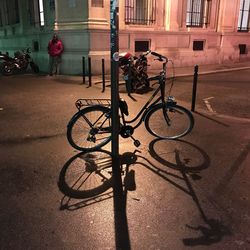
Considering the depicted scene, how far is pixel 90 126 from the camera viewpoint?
5074 millimetres

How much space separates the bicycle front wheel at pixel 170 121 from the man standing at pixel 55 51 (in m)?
9.45

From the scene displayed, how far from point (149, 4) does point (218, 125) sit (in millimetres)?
10725

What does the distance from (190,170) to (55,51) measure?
11.2 m

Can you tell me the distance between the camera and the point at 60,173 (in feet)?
14.4

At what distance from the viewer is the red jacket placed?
46.4ft

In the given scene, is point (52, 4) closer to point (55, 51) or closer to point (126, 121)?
point (55, 51)

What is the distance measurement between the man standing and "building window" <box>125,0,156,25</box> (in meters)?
3.48

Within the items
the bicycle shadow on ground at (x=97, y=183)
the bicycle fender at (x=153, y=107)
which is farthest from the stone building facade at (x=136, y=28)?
the bicycle shadow on ground at (x=97, y=183)

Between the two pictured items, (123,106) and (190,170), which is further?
(123,106)

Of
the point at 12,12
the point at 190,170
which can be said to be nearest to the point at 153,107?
the point at 190,170

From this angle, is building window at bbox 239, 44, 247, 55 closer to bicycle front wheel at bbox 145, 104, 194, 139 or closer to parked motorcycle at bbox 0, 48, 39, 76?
parked motorcycle at bbox 0, 48, 39, 76

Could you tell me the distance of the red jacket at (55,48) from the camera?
14141 millimetres

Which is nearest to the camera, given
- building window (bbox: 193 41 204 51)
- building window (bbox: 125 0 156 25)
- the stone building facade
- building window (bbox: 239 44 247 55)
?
the stone building facade

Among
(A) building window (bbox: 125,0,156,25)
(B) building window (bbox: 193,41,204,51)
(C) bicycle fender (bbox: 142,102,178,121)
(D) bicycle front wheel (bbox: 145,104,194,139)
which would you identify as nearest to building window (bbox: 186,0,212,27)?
(B) building window (bbox: 193,41,204,51)
